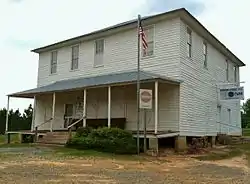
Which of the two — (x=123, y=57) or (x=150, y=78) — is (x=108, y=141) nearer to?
(x=150, y=78)

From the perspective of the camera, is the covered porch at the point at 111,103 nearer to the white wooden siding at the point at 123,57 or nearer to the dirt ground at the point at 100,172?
the white wooden siding at the point at 123,57

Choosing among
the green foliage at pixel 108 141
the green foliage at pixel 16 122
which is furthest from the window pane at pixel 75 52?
the green foliage at pixel 16 122

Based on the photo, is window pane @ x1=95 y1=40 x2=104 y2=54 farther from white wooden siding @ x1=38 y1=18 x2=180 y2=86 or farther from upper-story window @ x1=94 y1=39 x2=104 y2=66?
white wooden siding @ x1=38 y1=18 x2=180 y2=86

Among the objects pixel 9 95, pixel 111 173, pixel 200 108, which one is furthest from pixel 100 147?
pixel 9 95

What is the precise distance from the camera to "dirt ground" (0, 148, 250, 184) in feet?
30.1

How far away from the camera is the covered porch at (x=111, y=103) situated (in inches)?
747

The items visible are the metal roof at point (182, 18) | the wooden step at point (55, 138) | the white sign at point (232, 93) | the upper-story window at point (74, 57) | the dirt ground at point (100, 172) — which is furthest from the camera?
the upper-story window at point (74, 57)

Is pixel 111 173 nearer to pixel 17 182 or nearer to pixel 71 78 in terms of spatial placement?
pixel 17 182

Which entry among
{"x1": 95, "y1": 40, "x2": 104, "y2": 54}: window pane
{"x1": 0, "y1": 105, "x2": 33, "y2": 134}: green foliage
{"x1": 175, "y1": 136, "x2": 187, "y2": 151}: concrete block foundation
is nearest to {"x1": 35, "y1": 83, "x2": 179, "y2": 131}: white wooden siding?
{"x1": 175, "y1": 136, "x2": 187, "y2": 151}: concrete block foundation

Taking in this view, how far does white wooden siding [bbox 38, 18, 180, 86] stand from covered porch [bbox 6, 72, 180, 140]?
0.66 m

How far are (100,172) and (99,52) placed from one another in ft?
44.9

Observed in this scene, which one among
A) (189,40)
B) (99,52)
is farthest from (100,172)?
(99,52)

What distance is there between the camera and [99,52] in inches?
922

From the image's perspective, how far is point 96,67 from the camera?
76.4 ft
